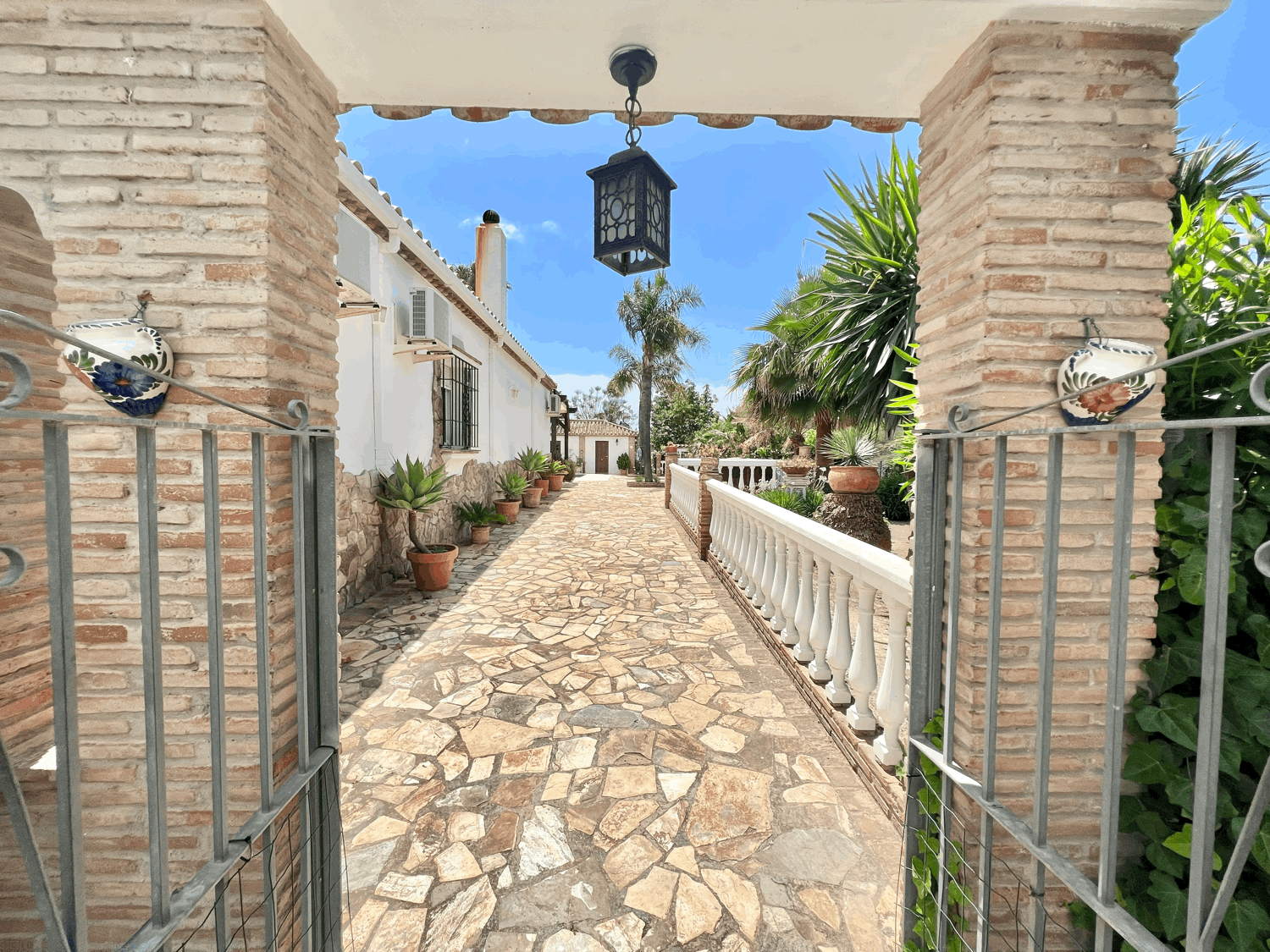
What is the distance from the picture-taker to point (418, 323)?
211 inches

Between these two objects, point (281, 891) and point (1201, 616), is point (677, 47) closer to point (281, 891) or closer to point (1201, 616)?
point (1201, 616)

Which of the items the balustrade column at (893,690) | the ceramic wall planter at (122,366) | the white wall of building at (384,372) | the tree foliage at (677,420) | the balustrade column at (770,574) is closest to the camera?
the ceramic wall planter at (122,366)

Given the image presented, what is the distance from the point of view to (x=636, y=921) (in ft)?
5.05

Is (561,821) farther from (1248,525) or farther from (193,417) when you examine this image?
(1248,525)

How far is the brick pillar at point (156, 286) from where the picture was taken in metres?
1.41

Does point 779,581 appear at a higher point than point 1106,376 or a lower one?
lower

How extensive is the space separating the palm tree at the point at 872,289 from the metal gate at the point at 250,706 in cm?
317

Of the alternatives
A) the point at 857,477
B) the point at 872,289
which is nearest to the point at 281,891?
the point at 872,289

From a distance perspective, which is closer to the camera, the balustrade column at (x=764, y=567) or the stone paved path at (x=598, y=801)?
the stone paved path at (x=598, y=801)

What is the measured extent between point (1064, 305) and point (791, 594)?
6.51 feet

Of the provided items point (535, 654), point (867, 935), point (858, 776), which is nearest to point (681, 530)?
point (535, 654)

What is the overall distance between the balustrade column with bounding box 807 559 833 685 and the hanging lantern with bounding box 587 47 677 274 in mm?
1654

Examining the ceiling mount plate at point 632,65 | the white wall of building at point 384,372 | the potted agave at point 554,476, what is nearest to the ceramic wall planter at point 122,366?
the ceiling mount plate at point 632,65

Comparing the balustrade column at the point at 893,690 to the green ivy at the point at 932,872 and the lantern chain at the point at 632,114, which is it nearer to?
the green ivy at the point at 932,872
